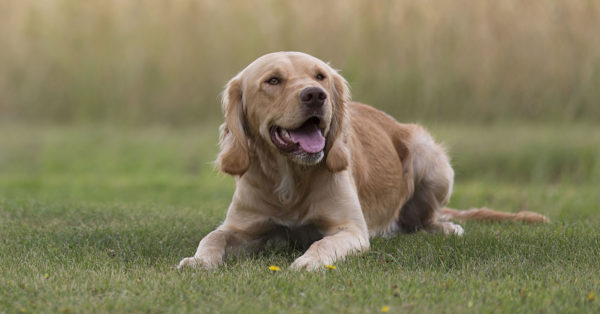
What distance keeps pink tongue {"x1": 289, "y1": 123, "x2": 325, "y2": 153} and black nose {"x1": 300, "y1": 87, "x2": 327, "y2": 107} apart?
218mm

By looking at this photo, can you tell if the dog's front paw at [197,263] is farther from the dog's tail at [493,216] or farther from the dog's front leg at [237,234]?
the dog's tail at [493,216]

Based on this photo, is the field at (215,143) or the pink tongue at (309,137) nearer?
the field at (215,143)

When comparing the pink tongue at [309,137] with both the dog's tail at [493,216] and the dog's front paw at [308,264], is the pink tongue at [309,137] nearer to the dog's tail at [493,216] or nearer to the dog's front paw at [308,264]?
the dog's front paw at [308,264]

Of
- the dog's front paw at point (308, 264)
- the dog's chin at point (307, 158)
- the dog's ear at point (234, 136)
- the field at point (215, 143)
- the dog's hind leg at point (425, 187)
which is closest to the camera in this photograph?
the field at point (215, 143)

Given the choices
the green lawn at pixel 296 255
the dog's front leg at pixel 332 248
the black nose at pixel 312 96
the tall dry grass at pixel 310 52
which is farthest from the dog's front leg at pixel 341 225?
the tall dry grass at pixel 310 52

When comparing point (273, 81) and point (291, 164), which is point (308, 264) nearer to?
point (291, 164)

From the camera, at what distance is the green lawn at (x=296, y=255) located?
3090 mm

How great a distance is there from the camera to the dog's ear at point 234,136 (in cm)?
441

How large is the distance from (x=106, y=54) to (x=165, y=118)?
1407 mm

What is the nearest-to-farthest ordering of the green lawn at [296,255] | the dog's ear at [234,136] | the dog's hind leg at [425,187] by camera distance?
the green lawn at [296,255]
the dog's ear at [234,136]
the dog's hind leg at [425,187]

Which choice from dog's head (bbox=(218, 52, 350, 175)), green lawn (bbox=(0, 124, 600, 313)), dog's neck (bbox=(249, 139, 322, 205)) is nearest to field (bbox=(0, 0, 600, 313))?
green lawn (bbox=(0, 124, 600, 313))

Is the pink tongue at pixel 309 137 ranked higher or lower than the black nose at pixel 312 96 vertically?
lower

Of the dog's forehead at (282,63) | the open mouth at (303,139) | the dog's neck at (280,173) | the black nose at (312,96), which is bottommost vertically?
the dog's neck at (280,173)

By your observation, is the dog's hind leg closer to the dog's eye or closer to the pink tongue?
the pink tongue
